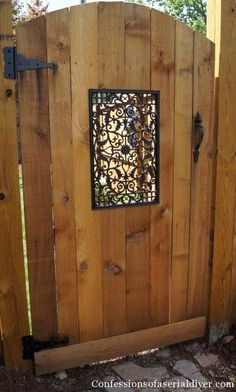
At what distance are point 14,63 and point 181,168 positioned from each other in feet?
3.31

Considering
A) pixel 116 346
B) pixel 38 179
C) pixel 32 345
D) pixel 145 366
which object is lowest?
pixel 145 366

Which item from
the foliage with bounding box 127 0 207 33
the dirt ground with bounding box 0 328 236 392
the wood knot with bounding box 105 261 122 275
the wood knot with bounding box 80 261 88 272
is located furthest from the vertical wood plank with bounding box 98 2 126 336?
the foliage with bounding box 127 0 207 33

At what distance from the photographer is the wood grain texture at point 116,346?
203cm

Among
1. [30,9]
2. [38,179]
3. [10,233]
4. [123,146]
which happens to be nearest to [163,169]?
[123,146]

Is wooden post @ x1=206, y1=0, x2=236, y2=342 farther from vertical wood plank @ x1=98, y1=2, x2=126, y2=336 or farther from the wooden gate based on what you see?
vertical wood plank @ x1=98, y1=2, x2=126, y2=336

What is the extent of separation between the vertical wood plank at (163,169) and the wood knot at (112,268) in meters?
0.20

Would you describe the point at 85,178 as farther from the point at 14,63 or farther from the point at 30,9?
the point at 30,9

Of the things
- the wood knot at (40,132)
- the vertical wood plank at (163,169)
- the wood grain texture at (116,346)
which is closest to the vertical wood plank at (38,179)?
the wood knot at (40,132)

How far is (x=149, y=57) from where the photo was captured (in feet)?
6.18

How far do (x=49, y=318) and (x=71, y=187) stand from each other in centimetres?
72

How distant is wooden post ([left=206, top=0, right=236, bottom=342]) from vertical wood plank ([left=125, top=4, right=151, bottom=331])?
0.43m

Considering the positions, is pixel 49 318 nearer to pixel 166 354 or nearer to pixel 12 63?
pixel 166 354

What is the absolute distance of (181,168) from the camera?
2.08 meters

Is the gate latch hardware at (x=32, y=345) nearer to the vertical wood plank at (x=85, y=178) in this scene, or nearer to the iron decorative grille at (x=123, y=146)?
the vertical wood plank at (x=85, y=178)
